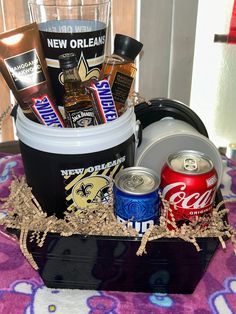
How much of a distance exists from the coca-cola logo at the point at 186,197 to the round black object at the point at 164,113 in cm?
→ 31

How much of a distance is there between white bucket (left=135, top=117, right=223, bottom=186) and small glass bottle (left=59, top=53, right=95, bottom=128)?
0.49 feet

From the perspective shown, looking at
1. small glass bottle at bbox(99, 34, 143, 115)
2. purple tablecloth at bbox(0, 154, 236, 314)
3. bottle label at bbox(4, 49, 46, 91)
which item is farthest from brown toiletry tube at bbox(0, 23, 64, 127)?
purple tablecloth at bbox(0, 154, 236, 314)

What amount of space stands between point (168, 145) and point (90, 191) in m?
0.20

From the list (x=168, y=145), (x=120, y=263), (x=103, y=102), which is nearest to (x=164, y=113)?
(x=168, y=145)

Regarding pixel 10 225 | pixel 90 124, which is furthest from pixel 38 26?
pixel 10 225

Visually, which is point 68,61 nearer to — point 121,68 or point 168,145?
point 121,68

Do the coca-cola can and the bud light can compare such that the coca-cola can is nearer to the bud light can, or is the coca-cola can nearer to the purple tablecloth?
the bud light can

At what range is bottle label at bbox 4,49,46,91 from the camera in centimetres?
62

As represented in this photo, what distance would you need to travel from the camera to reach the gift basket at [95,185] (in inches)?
22.3

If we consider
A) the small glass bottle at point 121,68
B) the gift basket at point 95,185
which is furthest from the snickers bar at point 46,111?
the small glass bottle at point 121,68

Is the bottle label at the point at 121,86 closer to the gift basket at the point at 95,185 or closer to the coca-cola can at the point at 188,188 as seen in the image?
the gift basket at the point at 95,185

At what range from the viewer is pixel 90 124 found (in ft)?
2.09

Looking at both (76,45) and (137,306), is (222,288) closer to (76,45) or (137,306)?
(137,306)

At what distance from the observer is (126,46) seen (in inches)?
26.4
